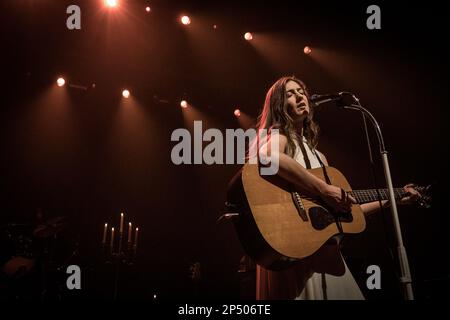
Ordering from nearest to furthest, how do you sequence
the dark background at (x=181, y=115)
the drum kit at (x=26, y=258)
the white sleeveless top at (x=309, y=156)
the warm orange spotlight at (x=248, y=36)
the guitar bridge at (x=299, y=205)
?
the guitar bridge at (x=299, y=205), the white sleeveless top at (x=309, y=156), the dark background at (x=181, y=115), the drum kit at (x=26, y=258), the warm orange spotlight at (x=248, y=36)

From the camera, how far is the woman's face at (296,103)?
2.29 meters

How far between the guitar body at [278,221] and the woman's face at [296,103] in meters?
0.60

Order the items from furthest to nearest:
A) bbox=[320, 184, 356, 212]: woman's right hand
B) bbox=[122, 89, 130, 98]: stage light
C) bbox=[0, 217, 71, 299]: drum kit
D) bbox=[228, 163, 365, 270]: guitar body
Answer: bbox=[122, 89, 130, 98]: stage light, bbox=[0, 217, 71, 299]: drum kit, bbox=[320, 184, 356, 212]: woman's right hand, bbox=[228, 163, 365, 270]: guitar body

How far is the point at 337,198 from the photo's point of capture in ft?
6.43

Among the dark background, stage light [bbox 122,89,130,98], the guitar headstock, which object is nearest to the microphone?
the guitar headstock

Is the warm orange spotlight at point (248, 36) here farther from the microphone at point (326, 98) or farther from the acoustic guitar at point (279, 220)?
the acoustic guitar at point (279, 220)

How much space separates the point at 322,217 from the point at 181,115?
6.37 meters

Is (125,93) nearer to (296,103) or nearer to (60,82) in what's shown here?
(60,82)

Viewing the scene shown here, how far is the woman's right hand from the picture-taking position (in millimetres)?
1934

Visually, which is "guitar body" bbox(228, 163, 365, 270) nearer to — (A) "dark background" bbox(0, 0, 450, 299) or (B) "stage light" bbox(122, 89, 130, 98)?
(A) "dark background" bbox(0, 0, 450, 299)

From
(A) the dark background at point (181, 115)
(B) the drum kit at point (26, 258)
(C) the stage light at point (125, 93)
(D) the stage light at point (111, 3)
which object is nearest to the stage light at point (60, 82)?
(A) the dark background at point (181, 115)

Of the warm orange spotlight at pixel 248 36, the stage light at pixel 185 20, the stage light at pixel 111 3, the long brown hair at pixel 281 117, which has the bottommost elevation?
the long brown hair at pixel 281 117

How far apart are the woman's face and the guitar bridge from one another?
2.13 feet

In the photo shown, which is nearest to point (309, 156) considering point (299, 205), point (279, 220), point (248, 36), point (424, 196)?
point (299, 205)
